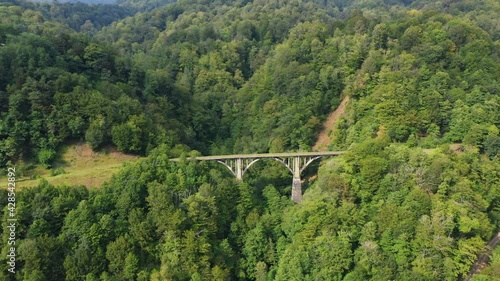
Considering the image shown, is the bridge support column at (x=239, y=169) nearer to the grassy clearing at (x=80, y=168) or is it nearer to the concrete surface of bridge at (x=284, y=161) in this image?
the concrete surface of bridge at (x=284, y=161)

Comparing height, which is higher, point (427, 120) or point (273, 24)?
point (273, 24)

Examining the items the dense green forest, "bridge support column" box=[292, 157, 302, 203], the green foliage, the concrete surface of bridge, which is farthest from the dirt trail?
the green foliage

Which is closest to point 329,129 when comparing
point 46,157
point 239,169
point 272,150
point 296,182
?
point 272,150

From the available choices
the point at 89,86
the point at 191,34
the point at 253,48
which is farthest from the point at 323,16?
the point at 89,86

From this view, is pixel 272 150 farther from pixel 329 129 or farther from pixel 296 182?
pixel 296 182

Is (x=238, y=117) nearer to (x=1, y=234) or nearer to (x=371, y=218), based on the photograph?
(x=371, y=218)

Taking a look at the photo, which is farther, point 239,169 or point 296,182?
point 296,182
